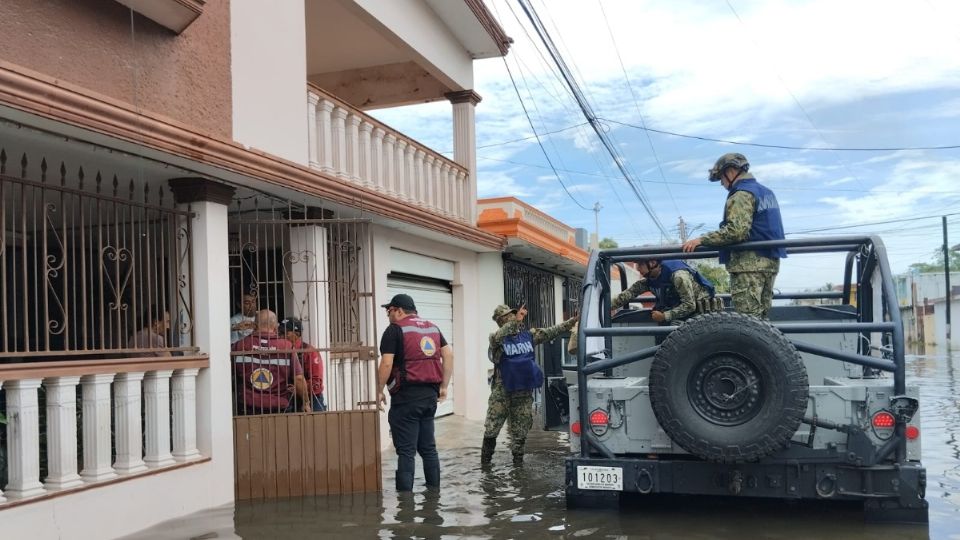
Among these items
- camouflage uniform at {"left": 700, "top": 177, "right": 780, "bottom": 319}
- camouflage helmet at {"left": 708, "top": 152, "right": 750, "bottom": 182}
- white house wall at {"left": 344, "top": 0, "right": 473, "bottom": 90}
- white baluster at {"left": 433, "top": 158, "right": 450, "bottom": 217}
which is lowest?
camouflage uniform at {"left": 700, "top": 177, "right": 780, "bottom": 319}

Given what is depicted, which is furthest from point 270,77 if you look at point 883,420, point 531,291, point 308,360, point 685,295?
point 531,291

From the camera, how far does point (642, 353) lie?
17.5 feet

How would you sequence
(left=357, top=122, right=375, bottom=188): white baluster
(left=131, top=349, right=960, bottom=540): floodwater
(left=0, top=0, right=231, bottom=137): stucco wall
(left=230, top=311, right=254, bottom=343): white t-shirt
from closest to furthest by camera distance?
(left=0, top=0, right=231, bottom=137): stucco wall, (left=131, top=349, right=960, bottom=540): floodwater, (left=230, top=311, right=254, bottom=343): white t-shirt, (left=357, top=122, right=375, bottom=188): white baluster

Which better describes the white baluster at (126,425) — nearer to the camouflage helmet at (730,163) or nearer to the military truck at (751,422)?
the military truck at (751,422)

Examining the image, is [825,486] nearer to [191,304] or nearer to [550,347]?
[550,347]

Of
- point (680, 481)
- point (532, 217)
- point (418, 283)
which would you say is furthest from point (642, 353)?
point (532, 217)

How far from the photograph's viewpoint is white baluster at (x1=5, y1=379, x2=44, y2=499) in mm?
4688

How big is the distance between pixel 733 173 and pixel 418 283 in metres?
6.08

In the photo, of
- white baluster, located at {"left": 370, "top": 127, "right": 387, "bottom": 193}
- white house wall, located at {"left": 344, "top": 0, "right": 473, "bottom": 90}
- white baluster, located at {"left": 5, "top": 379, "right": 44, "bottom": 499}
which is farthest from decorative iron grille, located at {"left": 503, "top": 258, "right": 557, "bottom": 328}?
white baluster, located at {"left": 5, "top": 379, "right": 44, "bottom": 499}

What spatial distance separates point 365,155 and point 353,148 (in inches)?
12.3

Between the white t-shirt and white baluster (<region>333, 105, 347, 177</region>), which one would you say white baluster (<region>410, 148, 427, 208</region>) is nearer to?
white baluster (<region>333, 105, 347, 177</region>)

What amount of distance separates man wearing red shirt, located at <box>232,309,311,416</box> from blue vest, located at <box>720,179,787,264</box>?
3.53m

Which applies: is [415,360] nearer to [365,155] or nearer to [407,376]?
[407,376]

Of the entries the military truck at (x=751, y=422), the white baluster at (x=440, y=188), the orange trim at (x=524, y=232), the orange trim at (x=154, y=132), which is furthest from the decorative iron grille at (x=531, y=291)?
the military truck at (x=751, y=422)
